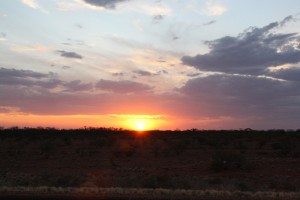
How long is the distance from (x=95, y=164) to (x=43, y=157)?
718 cm

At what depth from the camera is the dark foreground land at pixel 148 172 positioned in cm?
2223

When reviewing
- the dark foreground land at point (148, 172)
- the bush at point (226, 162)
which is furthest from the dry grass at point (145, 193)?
the bush at point (226, 162)

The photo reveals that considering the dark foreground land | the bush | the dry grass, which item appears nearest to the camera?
the dry grass

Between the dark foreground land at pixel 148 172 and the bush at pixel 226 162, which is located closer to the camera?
the dark foreground land at pixel 148 172

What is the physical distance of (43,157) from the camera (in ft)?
141

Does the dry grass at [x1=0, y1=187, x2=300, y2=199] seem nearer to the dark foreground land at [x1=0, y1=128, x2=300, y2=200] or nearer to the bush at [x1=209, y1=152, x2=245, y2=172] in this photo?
the dark foreground land at [x1=0, y1=128, x2=300, y2=200]

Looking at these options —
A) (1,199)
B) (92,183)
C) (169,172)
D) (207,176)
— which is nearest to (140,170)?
(169,172)

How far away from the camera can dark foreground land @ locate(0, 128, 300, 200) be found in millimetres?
22234

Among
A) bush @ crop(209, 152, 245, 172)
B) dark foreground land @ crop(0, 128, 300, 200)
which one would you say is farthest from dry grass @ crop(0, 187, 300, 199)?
bush @ crop(209, 152, 245, 172)

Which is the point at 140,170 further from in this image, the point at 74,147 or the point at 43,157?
the point at 74,147

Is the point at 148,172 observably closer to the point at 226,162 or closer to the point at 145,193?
the point at 226,162

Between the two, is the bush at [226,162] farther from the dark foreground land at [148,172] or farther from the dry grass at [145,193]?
the dry grass at [145,193]

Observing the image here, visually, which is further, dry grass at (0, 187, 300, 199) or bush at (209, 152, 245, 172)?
bush at (209, 152, 245, 172)

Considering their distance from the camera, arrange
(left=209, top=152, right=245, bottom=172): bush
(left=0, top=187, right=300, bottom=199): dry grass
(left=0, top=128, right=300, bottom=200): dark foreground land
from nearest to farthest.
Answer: (left=0, top=187, right=300, bottom=199): dry grass
(left=0, top=128, right=300, bottom=200): dark foreground land
(left=209, top=152, right=245, bottom=172): bush
